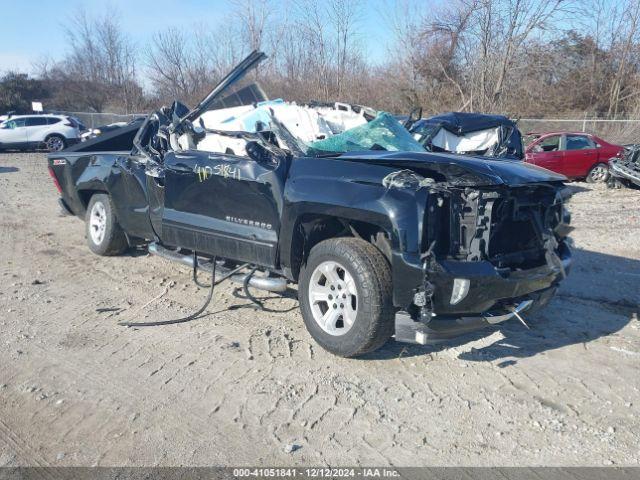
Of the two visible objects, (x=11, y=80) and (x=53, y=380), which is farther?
(x=11, y=80)

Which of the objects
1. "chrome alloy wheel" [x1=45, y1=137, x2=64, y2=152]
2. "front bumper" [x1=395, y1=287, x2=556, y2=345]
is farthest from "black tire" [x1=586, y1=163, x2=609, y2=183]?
"chrome alloy wheel" [x1=45, y1=137, x2=64, y2=152]

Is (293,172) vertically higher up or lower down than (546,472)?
higher up

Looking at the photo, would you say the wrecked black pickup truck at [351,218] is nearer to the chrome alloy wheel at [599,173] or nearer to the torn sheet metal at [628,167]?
the torn sheet metal at [628,167]

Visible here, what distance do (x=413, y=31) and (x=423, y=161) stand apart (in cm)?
2279

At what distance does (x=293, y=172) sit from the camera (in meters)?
4.62

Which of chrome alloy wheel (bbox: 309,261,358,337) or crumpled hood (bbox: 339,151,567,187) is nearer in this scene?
crumpled hood (bbox: 339,151,567,187)

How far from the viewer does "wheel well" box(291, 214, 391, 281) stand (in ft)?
14.4

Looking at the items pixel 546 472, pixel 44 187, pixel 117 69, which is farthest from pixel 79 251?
pixel 117 69

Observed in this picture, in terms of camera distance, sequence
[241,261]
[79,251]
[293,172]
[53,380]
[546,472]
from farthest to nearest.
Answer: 1. [79,251]
2. [241,261]
3. [293,172]
4. [53,380]
5. [546,472]

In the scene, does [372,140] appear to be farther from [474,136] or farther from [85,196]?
[85,196]

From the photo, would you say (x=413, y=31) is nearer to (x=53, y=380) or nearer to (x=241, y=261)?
(x=241, y=261)

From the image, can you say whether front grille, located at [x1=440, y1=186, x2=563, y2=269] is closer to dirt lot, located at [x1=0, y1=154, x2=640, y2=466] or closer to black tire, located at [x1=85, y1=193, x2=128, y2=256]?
dirt lot, located at [x1=0, y1=154, x2=640, y2=466]

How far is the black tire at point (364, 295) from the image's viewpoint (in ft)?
13.2

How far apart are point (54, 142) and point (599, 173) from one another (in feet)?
75.0
